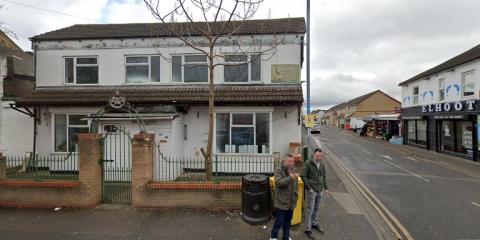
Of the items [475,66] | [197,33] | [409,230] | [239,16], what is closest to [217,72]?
[197,33]

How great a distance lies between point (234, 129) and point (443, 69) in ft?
59.5

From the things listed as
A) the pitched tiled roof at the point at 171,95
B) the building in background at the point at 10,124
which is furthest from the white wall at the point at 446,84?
the building in background at the point at 10,124

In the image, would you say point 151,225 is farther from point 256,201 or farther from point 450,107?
point 450,107

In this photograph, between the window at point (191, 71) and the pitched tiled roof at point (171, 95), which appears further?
the window at point (191, 71)

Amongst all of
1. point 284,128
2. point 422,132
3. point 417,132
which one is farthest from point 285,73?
point 417,132

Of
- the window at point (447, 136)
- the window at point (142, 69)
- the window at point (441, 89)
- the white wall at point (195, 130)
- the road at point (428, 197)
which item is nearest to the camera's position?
the road at point (428, 197)

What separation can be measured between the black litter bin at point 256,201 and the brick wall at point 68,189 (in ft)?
13.2

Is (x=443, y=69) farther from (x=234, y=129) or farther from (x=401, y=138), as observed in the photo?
(x=234, y=129)

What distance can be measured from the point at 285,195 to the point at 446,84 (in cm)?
2144

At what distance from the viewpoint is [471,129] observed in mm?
17984

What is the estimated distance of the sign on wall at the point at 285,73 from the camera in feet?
39.7

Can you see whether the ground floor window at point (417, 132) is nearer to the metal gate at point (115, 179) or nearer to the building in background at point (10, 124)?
the metal gate at point (115, 179)

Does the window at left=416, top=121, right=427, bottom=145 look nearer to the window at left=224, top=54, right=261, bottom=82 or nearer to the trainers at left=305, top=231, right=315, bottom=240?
the window at left=224, top=54, right=261, bottom=82

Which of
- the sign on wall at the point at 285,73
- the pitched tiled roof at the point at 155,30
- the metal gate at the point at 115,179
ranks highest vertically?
the pitched tiled roof at the point at 155,30
